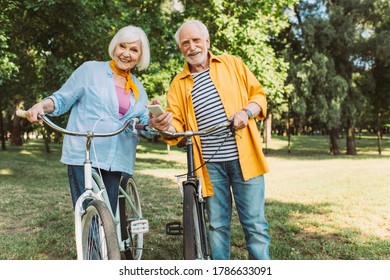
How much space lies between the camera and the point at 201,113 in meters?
3.35

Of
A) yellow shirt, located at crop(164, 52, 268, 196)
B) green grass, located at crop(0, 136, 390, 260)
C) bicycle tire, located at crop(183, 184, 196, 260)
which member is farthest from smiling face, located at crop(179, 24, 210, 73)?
green grass, located at crop(0, 136, 390, 260)

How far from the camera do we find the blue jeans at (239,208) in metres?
3.34

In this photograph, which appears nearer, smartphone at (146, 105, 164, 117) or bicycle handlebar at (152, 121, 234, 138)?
smartphone at (146, 105, 164, 117)

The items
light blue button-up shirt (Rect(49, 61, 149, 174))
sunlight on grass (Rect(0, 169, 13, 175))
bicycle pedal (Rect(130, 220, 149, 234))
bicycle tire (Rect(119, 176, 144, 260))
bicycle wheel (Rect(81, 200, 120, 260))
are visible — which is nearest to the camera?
bicycle wheel (Rect(81, 200, 120, 260))

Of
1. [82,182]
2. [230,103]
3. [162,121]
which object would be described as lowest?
[82,182]

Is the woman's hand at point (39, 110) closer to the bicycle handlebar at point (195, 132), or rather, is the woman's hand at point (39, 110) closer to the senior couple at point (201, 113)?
the senior couple at point (201, 113)

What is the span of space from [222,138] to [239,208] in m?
0.60

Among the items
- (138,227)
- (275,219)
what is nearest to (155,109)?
(138,227)

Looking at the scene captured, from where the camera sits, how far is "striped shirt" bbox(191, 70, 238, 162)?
3.31m

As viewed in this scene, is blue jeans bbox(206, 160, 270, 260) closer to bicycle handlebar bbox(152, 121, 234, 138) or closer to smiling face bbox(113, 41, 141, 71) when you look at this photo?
bicycle handlebar bbox(152, 121, 234, 138)

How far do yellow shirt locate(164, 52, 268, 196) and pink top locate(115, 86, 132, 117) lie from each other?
346 mm

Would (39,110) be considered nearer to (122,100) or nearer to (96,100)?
(96,100)

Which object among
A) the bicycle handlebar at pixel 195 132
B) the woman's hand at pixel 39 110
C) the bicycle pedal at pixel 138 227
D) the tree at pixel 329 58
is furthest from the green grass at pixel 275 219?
the tree at pixel 329 58

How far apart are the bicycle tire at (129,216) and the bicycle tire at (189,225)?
871mm
